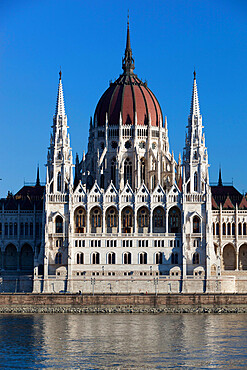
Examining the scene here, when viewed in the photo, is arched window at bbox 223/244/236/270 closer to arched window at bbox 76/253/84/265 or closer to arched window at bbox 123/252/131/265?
arched window at bbox 123/252/131/265

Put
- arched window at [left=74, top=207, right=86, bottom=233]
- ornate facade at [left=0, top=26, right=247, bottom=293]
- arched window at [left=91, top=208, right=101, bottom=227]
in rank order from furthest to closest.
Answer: arched window at [left=91, top=208, right=101, bottom=227], arched window at [left=74, top=207, right=86, bottom=233], ornate facade at [left=0, top=26, right=247, bottom=293]

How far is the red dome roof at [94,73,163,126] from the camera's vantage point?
170375 mm

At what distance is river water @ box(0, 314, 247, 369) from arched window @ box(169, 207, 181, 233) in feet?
89.0

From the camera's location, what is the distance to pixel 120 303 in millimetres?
140250

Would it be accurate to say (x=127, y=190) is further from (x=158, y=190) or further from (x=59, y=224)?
(x=59, y=224)

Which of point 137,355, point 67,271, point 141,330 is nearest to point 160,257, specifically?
point 67,271

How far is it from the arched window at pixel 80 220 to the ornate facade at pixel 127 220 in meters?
0.17

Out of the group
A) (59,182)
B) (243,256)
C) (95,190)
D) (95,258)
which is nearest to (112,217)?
(95,190)

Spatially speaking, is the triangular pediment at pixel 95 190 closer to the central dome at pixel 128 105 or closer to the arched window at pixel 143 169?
the arched window at pixel 143 169

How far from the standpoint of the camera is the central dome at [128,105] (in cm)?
17025

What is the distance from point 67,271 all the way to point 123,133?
2952cm

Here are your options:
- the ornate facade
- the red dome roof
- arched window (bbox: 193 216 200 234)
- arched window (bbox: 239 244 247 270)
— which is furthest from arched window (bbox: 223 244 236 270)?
the red dome roof

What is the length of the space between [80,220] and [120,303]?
74.1 feet

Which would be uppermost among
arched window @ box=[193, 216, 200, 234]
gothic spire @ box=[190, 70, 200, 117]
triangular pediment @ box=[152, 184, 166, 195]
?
gothic spire @ box=[190, 70, 200, 117]
